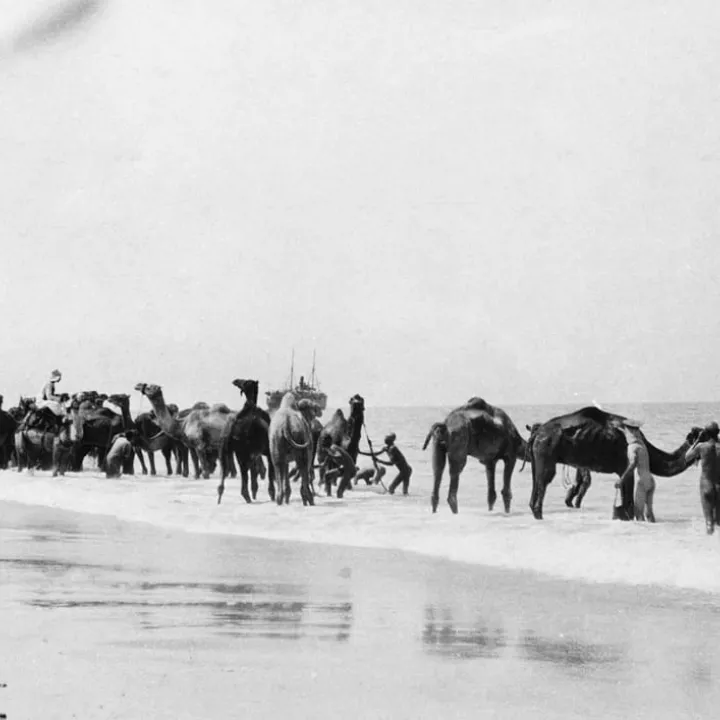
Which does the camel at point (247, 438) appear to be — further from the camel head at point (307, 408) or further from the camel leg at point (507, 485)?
the camel head at point (307, 408)

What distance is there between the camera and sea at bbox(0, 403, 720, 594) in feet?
50.1

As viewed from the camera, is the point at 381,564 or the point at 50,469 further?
the point at 50,469

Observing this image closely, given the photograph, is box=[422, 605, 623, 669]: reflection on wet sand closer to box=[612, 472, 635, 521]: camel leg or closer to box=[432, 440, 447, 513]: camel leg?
box=[612, 472, 635, 521]: camel leg

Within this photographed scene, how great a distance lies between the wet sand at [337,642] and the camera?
7.87 meters

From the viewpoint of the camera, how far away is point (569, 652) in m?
9.62

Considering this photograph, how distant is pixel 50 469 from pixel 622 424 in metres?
21.7

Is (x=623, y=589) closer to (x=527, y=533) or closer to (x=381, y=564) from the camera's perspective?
(x=381, y=564)

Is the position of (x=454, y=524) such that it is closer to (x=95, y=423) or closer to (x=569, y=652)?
(x=569, y=652)

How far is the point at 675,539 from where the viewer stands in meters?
17.3

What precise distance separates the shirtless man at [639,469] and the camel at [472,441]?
264 centimetres

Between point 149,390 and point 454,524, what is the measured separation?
50.6 feet

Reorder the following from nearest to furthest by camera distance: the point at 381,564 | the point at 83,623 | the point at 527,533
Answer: the point at 83,623
the point at 381,564
the point at 527,533

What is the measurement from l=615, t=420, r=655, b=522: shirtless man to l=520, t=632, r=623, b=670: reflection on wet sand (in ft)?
30.2

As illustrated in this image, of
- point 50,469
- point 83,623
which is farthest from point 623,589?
point 50,469
